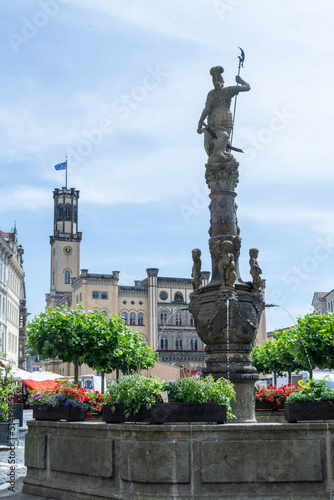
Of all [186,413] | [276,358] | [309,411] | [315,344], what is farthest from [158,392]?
[276,358]

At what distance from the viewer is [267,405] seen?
552 inches

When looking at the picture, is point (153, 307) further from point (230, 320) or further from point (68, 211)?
point (230, 320)

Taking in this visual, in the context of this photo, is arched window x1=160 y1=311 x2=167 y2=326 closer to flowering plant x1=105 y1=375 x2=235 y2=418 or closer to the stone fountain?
the stone fountain

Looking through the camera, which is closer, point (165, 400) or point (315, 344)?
point (165, 400)

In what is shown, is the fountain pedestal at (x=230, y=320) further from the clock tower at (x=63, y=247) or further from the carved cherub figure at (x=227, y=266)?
the clock tower at (x=63, y=247)

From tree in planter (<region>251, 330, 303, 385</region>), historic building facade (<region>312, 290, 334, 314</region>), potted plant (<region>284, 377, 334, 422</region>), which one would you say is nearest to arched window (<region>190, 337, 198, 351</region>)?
historic building facade (<region>312, 290, 334, 314</region>)

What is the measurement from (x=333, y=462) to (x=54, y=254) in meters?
101

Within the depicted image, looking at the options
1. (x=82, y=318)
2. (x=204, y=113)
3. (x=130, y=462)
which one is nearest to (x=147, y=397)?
(x=130, y=462)

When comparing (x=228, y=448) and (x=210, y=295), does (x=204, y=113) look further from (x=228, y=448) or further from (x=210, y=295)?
(x=228, y=448)

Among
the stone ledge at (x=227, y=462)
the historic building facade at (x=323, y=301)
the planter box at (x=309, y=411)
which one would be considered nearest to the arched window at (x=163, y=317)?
the historic building facade at (x=323, y=301)

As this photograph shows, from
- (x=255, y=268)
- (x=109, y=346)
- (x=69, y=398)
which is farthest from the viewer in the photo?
(x=109, y=346)

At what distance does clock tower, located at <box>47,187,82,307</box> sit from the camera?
105 metres

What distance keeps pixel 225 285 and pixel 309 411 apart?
451 cm

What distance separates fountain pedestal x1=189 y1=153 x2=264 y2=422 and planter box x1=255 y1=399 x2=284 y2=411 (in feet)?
5.49
